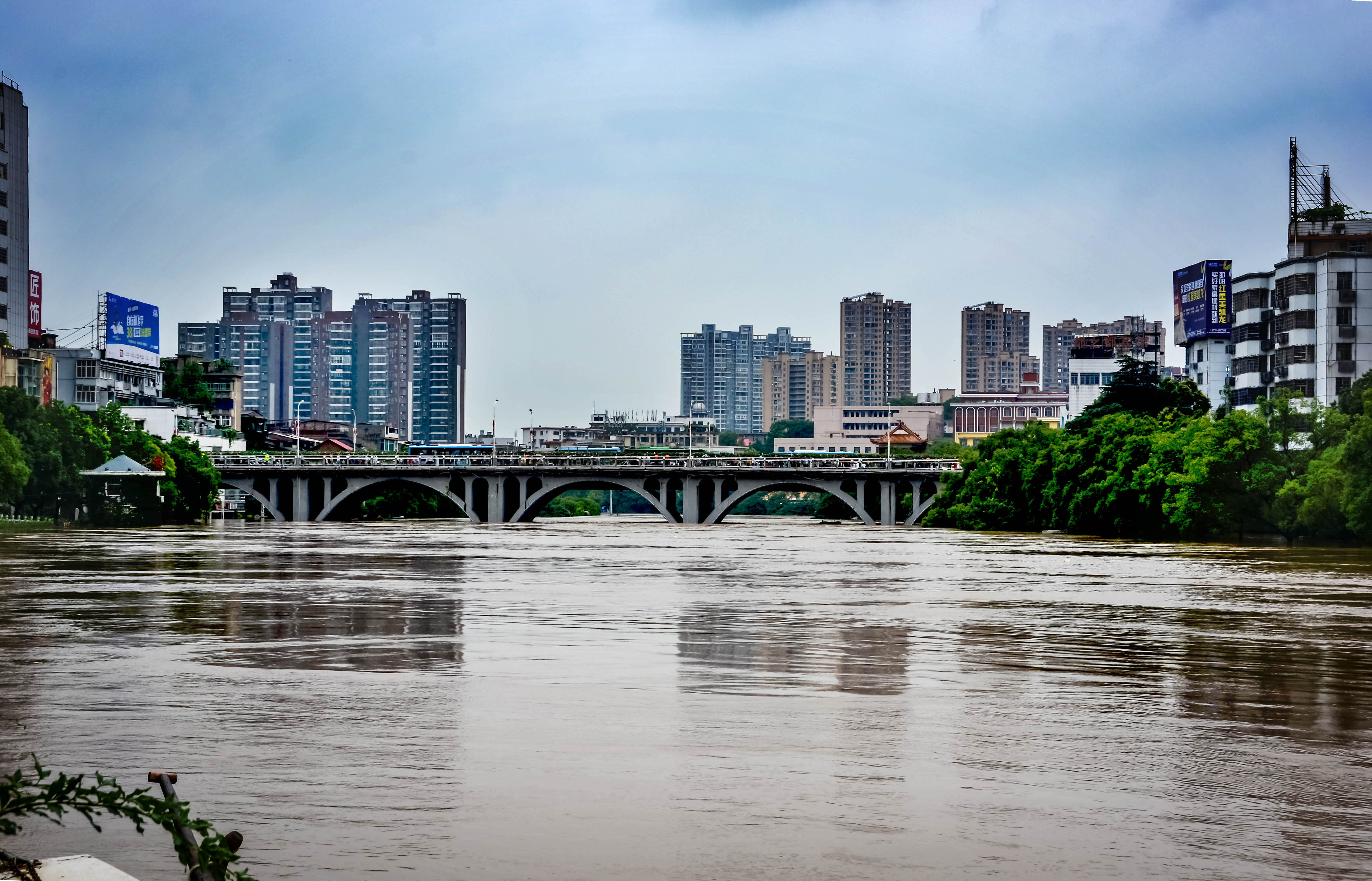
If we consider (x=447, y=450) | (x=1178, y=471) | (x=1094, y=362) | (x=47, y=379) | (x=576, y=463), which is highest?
(x=1094, y=362)

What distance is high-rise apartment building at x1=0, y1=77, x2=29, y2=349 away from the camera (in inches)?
3381

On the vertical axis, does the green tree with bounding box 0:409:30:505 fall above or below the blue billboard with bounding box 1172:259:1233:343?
below

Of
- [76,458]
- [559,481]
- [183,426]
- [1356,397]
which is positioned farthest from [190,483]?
[1356,397]

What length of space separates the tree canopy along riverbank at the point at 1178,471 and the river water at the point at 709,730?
3184cm

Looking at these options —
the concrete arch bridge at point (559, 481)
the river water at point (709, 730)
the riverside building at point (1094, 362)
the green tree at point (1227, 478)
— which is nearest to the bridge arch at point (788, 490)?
the concrete arch bridge at point (559, 481)

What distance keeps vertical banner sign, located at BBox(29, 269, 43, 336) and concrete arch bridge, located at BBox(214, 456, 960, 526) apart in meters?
16.1

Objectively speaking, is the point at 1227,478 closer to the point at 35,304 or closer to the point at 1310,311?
the point at 1310,311

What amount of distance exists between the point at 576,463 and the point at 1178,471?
57.7 metres

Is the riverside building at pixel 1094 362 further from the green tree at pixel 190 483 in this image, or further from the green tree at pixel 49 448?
the green tree at pixel 49 448

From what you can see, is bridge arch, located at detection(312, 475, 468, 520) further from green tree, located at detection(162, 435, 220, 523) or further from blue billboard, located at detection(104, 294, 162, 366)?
blue billboard, located at detection(104, 294, 162, 366)

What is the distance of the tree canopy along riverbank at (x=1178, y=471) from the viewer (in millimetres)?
61531

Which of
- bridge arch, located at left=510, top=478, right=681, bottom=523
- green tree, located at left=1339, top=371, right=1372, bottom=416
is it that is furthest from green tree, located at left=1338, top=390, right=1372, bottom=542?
bridge arch, located at left=510, top=478, right=681, bottom=523

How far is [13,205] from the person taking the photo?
286 feet

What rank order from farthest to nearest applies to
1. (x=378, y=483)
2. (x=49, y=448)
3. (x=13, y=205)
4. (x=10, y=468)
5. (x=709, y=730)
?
(x=378, y=483) < (x=13, y=205) < (x=49, y=448) < (x=10, y=468) < (x=709, y=730)
